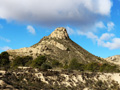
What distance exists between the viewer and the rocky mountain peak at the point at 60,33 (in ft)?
486

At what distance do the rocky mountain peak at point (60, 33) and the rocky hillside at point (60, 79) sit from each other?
94.9 meters

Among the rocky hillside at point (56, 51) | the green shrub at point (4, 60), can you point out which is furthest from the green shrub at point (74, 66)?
the green shrub at point (4, 60)

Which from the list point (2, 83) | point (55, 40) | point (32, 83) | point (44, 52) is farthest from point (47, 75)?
point (55, 40)

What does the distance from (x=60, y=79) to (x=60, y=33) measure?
107 meters

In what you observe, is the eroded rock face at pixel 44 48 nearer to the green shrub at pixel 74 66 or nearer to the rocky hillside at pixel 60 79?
the green shrub at pixel 74 66

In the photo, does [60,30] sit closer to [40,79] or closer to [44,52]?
[44,52]

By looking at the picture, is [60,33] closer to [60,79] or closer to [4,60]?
[4,60]

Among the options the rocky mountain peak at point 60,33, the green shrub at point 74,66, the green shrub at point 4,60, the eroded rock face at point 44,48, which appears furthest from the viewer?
the rocky mountain peak at point 60,33

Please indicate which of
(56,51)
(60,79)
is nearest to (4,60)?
(60,79)

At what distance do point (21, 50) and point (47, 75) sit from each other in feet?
284

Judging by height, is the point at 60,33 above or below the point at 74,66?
above

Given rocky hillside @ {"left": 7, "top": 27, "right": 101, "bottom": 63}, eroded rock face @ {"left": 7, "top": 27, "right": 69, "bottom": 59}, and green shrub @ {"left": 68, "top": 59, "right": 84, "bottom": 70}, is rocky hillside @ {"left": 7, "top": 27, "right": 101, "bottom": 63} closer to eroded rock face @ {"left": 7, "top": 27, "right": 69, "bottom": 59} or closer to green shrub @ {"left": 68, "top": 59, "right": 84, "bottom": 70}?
eroded rock face @ {"left": 7, "top": 27, "right": 69, "bottom": 59}

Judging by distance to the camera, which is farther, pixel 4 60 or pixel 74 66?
pixel 4 60

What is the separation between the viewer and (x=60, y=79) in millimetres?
45312
